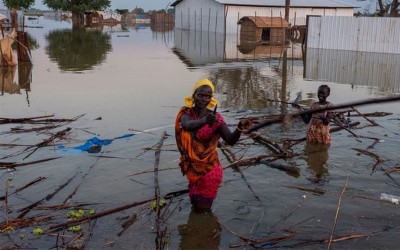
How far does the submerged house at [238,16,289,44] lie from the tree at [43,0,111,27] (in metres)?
29.0

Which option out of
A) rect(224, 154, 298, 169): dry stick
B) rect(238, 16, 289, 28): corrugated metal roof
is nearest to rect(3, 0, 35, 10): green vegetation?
rect(238, 16, 289, 28): corrugated metal roof

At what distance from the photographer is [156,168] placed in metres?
5.78

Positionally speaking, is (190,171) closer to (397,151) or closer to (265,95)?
(397,151)

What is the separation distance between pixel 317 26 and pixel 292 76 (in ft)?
34.6

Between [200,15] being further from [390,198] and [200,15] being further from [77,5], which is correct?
[390,198]

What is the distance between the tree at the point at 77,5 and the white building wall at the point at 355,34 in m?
40.5

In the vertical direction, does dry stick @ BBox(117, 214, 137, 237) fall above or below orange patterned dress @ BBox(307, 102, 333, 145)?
below

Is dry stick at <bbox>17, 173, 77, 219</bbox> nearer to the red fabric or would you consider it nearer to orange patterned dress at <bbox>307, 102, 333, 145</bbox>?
the red fabric

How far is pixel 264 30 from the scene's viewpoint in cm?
3659

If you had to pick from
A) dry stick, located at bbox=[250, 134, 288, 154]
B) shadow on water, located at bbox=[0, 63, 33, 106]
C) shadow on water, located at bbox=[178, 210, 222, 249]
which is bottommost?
shadow on water, located at bbox=[178, 210, 222, 249]

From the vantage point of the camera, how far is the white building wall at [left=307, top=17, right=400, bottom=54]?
21.4 metres

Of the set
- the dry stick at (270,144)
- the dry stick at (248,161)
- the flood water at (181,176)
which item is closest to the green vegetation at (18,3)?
the flood water at (181,176)

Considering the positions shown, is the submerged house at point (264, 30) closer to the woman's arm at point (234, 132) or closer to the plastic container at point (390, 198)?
the plastic container at point (390, 198)

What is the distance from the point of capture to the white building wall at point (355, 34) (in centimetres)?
2139
